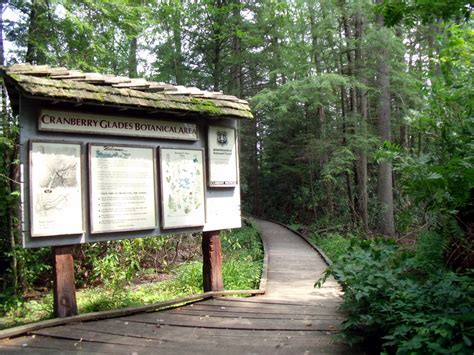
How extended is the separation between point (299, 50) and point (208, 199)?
10753 millimetres

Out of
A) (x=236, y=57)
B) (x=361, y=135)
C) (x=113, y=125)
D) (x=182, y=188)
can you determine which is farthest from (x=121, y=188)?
(x=236, y=57)

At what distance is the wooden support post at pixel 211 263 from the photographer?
21.5ft

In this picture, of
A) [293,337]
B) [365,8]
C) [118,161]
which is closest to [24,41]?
[118,161]

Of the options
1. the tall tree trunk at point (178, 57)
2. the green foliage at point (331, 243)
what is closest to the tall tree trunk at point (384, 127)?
the green foliage at point (331, 243)

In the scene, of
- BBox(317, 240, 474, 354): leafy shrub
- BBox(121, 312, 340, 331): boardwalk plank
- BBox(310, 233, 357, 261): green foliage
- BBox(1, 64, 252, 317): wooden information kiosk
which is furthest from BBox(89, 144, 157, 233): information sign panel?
BBox(310, 233, 357, 261): green foliage

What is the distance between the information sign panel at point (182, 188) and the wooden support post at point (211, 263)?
40 cm

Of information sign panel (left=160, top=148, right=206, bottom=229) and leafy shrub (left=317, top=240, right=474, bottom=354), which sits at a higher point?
information sign panel (left=160, top=148, right=206, bottom=229)

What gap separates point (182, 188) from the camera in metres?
6.16

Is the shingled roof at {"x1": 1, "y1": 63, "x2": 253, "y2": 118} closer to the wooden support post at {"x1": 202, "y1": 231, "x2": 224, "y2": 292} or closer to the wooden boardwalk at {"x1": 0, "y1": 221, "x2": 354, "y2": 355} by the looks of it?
the wooden support post at {"x1": 202, "y1": 231, "x2": 224, "y2": 292}

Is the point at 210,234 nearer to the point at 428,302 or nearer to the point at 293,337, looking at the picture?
the point at 293,337

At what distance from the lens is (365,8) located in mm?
13773

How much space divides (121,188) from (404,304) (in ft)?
12.3

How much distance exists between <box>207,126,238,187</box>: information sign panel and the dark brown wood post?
2.38 metres

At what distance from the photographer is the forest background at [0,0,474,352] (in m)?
4.51
